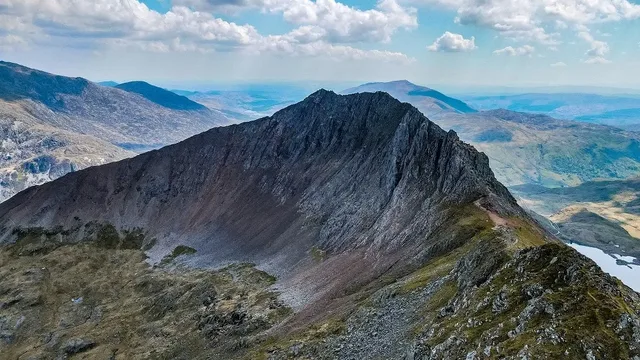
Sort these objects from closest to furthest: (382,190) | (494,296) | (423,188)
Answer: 1. (494,296)
2. (423,188)
3. (382,190)

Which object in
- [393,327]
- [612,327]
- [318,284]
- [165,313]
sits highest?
[612,327]

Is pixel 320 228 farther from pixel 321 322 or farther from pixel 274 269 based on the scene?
pixel 321 322

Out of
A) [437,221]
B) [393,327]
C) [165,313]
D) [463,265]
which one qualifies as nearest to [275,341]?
[393,327]

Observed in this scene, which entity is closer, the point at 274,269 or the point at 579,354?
the point at 579,354

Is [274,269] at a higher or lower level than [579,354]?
lower

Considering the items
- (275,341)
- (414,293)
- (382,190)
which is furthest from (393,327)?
(382,190)

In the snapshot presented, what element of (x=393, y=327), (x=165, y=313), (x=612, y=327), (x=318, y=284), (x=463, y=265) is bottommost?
(x=165, y=313)

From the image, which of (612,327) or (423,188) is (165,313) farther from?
(612,327)

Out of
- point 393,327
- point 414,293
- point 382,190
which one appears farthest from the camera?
point 382,190

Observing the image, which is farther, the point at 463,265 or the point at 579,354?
the point at 463,265
